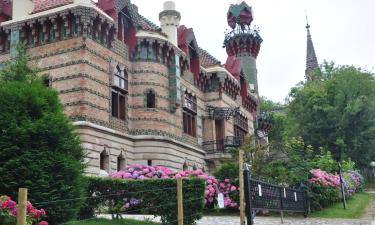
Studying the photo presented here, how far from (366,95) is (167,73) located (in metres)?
25.9

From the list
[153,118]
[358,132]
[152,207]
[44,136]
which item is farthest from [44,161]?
[358,132]

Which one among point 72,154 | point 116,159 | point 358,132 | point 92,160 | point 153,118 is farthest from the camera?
point 358,132

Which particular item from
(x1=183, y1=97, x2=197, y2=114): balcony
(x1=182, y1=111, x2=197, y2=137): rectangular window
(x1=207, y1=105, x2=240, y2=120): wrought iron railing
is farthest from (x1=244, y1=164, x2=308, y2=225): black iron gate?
(x1=207, y1=105, x2=240, y2=120): wrought iron railing

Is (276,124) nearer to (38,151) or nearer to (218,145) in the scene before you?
(218,145)

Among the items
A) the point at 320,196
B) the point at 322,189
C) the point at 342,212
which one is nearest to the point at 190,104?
the point at 322,189

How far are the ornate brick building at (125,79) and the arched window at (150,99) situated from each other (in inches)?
2.0

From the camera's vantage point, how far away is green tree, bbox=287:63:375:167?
137 ft

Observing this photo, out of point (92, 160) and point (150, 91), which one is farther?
point (150, 91)

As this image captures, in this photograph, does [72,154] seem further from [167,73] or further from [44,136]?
[167,73]

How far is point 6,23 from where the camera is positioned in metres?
22.0

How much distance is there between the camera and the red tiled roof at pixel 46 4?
21.5 metres

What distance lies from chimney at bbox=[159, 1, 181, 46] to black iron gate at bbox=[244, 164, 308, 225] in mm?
11229

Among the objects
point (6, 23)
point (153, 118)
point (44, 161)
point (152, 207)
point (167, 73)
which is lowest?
point (152, 207)

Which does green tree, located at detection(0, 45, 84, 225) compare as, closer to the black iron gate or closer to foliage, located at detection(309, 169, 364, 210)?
the black iron gate
